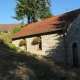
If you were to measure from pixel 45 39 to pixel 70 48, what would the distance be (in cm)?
341

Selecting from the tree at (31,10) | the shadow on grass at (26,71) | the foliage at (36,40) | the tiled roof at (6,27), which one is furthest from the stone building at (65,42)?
the tiled roof at (6,27)

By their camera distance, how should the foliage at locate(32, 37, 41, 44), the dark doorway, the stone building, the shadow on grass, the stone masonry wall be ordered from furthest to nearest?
the foliage at locate(32, 37, 41, 44) → the dark doorway → the stone masonry wall → the stone building → the shadow on grass

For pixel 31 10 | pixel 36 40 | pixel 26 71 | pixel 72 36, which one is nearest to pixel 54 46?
pixel 72 36

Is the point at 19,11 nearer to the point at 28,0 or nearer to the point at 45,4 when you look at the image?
the point at 28,0

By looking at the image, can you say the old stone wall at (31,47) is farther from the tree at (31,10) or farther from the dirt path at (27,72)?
the tree at (31,10)

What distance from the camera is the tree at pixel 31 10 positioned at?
38772mm

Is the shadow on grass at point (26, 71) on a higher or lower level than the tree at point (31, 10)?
lower

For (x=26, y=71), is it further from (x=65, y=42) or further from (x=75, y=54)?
(x=75, y=54)

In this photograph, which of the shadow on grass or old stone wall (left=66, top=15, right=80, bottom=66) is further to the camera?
old stone wall (left=66, top=15, right=80, bottom=66)

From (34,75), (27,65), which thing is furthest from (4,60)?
(34,75)

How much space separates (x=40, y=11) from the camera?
131 feet

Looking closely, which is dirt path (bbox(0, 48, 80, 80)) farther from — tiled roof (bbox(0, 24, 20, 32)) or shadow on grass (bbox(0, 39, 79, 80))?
tiled roof (bbox(0, 24, 20, 32))

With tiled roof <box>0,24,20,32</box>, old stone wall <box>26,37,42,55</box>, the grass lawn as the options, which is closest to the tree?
old stone wall <box>26,37,42,55</box>

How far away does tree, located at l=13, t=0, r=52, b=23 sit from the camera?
38.8 meters
